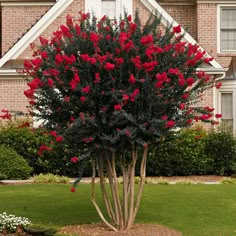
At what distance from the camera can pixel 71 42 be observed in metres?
11.6

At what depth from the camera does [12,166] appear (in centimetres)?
2069

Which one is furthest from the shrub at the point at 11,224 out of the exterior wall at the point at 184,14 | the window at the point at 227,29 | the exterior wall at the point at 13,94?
the exterior wall at the point at 184,14

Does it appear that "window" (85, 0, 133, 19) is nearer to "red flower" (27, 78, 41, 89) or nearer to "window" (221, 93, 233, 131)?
"window" (221, 93, 233, 131)

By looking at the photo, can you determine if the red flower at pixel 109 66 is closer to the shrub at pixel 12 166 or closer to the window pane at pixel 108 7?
the shrub at pixel 12 166

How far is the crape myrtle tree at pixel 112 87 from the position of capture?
1110 cm

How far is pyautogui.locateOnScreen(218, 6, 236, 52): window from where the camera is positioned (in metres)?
26.2

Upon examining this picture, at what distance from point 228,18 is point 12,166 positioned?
35.9ft

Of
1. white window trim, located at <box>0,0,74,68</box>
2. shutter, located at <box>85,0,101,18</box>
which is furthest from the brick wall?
shutter, located at <box>85,0,101,18</box>

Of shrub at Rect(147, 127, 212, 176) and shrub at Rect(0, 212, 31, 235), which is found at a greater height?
shrub at Rect(147, 127, 212, 176)

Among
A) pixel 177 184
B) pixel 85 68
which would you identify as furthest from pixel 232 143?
pixel 85 68

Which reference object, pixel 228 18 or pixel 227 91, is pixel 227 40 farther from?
pixel 227 91

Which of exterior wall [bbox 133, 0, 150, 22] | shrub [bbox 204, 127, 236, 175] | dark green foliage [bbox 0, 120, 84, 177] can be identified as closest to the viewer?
dark green foliage [bbox 0, 120, 84, 177]

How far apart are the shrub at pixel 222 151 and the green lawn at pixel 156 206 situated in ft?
12.6

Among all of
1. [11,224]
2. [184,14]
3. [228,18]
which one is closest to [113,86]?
[11,224]
